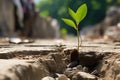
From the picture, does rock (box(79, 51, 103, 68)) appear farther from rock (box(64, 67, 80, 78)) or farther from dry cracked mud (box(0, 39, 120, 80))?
rock (box(64, 67, 80, 78))

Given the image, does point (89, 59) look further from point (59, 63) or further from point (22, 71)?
point (22, 71)

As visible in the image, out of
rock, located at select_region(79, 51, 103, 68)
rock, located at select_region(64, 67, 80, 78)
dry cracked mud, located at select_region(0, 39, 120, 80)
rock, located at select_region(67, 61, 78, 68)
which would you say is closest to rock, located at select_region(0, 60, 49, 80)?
dry cracked mud, located at select_region(0, 39, 120, 80)

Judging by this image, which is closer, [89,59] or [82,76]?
[82,76]

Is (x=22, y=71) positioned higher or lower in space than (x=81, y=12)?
lower

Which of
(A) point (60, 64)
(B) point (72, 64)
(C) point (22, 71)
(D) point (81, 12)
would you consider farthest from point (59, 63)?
(C) point (22, 71)

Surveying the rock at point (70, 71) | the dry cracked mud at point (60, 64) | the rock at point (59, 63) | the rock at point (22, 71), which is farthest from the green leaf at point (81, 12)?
the rock at point (22, 71)

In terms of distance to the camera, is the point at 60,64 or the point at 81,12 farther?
the point at 81,12

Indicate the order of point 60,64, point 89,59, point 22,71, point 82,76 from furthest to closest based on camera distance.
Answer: point 89,59, point 60,64, point 82,76, point 22,71

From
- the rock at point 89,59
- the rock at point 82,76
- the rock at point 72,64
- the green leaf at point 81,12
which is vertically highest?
the green leaf at point 81,12

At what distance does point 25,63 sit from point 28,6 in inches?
518

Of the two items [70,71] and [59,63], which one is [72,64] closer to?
[59,63]

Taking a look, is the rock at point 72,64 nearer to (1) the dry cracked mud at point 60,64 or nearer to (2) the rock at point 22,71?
(1) the dry cracked mud at point 60,64

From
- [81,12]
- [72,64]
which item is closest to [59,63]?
[72,64]

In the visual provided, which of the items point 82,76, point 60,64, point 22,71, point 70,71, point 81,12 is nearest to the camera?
point 22,71
